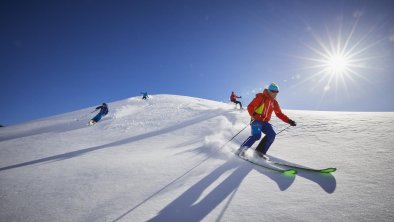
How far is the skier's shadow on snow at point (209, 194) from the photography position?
2.58 m

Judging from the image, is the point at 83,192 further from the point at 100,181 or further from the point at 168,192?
the point at 168,192

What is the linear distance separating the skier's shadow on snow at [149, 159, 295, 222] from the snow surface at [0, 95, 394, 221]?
0.04ft

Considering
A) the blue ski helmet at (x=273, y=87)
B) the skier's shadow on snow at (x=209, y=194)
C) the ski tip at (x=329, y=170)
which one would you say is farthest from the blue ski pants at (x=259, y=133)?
the ski tip at (x=329, y=170)

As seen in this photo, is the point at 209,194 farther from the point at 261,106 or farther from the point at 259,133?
the point at 261,106

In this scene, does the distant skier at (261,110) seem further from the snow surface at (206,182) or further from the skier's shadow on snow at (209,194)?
the skier's shadow on snow at (209,194)

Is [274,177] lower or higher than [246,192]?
higher

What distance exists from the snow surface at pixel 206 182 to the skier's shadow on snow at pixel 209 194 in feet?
0.04

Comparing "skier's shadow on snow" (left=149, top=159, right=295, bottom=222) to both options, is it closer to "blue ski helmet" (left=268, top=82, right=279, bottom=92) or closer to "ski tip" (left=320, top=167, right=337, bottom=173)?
"ski tip" (left=320, top=167, right=337, bottom=173)

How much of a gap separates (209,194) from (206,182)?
45 cm

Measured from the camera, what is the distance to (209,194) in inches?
121

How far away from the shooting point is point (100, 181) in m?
3.78

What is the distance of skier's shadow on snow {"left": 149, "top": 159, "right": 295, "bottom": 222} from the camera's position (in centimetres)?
258

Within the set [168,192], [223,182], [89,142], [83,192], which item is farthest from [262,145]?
[89,142]

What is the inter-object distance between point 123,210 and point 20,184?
2553 millimetres
